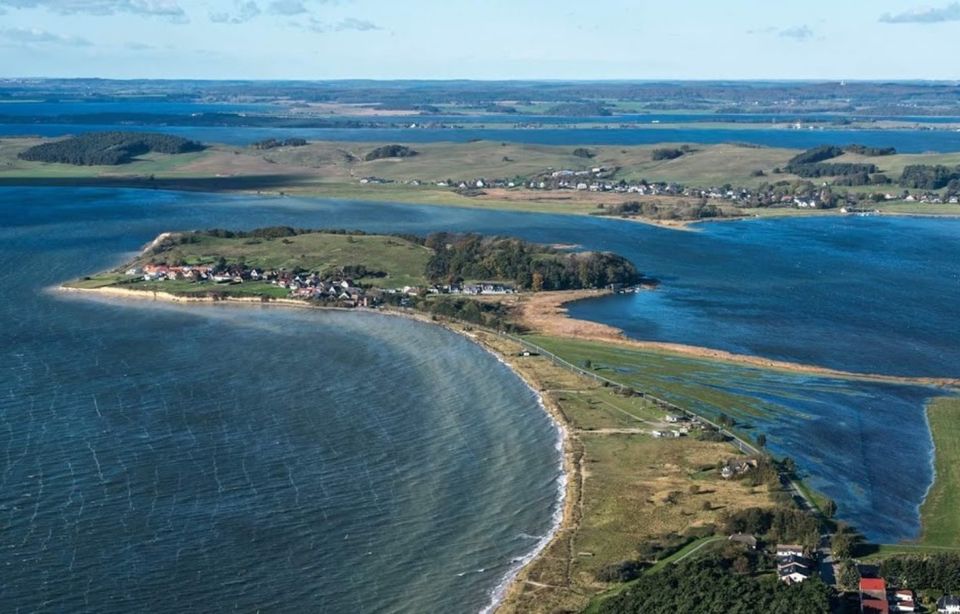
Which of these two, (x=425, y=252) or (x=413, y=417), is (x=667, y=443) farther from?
(x=425, y=252)

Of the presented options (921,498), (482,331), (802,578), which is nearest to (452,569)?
(802,578)

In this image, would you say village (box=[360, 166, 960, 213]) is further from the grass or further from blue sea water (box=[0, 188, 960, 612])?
the grass

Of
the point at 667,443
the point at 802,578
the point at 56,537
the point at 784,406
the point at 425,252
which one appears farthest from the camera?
the point at 425,252

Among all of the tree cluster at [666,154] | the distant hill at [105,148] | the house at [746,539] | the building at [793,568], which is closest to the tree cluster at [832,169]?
the tree cluster at [666,154]

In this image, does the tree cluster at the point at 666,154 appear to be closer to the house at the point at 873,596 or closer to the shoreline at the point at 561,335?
the shoreline at the point at 561,335

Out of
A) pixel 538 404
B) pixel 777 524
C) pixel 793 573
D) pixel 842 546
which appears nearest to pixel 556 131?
pixel 538 404

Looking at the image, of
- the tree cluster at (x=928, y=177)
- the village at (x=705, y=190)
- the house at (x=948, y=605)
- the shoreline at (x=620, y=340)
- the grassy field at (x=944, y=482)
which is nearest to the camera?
the house at (x=948, y=605)
